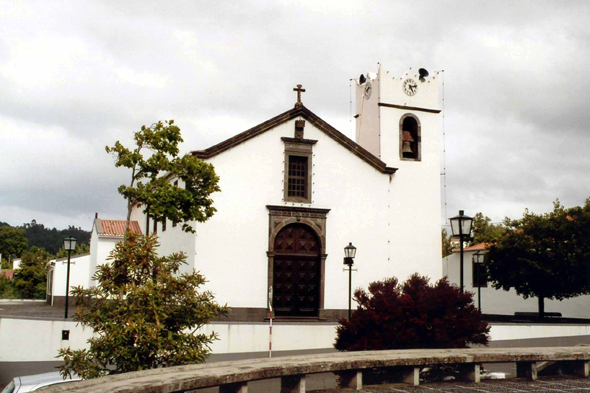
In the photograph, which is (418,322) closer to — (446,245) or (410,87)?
(410,87)

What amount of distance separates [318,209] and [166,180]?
705 cm

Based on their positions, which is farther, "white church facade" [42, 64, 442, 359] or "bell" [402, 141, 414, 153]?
"bell" [402, 141, 414, 153]

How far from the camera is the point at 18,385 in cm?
855

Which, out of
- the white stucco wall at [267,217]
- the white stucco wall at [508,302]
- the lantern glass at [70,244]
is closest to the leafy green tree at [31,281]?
the lantern glass at [70,244]

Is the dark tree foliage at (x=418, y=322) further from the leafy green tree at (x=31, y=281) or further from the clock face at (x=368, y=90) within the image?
the leafy green tree at (x=31, y=281)

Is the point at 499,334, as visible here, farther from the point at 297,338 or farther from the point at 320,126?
the point at 320,126

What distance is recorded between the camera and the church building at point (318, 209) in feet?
84.9

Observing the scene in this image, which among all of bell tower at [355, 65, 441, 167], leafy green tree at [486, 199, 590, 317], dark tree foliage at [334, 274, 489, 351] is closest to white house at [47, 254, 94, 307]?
bell tower at [355, 65, 441, 167]

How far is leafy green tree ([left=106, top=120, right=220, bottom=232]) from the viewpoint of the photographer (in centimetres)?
2305

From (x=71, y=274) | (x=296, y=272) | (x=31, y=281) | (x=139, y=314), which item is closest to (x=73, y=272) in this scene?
(x=71, y=274)

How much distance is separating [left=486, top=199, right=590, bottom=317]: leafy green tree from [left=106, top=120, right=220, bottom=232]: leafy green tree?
19.5 meters

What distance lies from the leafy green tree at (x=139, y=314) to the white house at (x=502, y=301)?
3081cm

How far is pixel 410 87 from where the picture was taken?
99.1ft

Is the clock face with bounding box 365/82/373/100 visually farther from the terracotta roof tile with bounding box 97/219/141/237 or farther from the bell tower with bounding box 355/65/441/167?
the terracotta roof tile with bounding box 97/219/141/237
